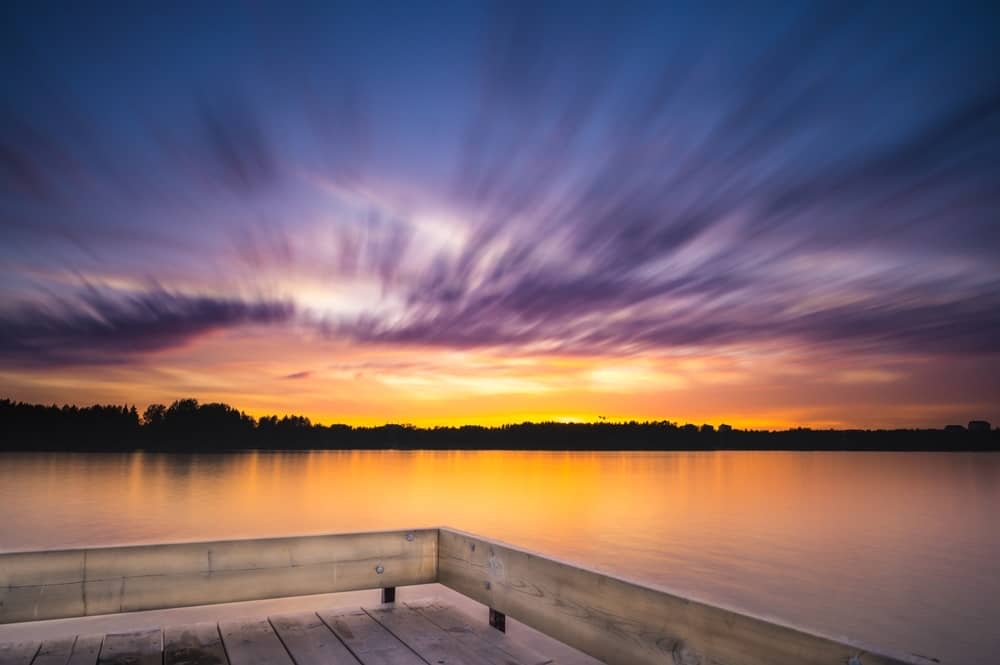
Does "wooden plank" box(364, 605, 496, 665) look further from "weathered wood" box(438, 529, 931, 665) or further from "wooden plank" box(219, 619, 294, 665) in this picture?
"wooden plank" box(219, 619, 294, 665)

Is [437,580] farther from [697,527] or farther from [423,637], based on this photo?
[697,527]

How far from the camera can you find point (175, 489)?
42.7 metres

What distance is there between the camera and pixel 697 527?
28.3 m

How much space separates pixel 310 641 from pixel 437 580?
951 mm

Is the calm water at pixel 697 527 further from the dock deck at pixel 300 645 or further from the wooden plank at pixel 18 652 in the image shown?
the wooden plank at pixel 18 652

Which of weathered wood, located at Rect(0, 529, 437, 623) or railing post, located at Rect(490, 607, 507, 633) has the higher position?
weathered wood, located at Rect(0, 529, 437, 623)

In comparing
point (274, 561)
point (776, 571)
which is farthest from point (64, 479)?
point (274, 561)

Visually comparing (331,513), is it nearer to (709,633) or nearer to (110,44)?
(110,44)

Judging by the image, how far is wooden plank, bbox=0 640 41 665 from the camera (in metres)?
3.03

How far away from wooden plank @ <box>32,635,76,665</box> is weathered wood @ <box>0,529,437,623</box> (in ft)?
0.59

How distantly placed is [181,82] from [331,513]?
72.0 ft

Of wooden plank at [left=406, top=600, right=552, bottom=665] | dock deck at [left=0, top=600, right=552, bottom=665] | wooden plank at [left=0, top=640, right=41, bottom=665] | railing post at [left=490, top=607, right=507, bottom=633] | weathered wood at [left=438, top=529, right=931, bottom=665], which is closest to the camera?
weathered wood at [left=438, top=529, right=931, bottom=665]

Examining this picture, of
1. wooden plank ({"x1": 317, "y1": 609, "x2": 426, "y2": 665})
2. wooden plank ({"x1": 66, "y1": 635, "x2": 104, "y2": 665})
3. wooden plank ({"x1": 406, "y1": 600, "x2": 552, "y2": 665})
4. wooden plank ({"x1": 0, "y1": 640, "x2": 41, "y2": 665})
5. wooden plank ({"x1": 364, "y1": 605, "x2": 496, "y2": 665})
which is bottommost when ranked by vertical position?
wooden plank ({"x1": 406, "y1": 600, "x2": 552, "y2": 665})

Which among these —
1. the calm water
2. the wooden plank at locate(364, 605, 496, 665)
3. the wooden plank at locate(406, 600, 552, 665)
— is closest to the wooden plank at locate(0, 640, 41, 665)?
the wooden plank at locate(364, 605, 496, 665)
